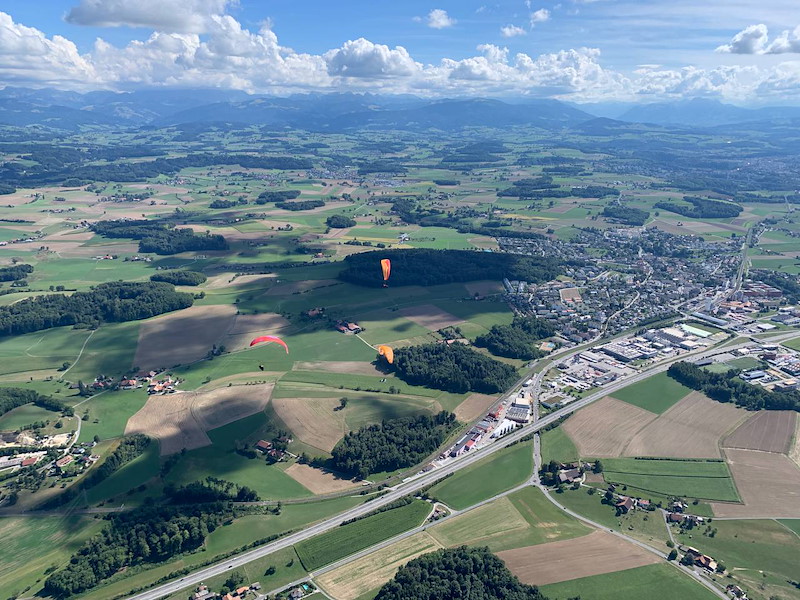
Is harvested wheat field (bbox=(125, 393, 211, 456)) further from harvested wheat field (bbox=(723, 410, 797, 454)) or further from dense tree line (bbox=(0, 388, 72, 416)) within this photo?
harvested wheat field (bbox=(723, 410, 797, 454))

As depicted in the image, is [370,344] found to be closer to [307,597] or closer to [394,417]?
[394,417]

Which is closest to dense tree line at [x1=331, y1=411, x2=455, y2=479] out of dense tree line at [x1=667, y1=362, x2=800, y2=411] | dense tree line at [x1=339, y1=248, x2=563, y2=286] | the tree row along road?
the tree row along road

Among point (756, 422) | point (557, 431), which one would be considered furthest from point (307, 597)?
point (756, 422)

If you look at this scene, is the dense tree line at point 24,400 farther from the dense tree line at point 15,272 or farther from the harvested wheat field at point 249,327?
the dense tree line at point 15,272

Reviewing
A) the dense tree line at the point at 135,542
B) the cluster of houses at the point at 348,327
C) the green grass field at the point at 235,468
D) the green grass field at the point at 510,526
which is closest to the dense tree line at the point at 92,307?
the cluster of houses at the point at 348,327

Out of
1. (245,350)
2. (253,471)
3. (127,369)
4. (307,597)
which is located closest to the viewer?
(307,597)

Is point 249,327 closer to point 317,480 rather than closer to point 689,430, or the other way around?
point 317,480

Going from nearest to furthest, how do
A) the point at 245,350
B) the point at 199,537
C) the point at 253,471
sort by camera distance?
the point at 199,537, the point at 253,471, the point at 245,350
